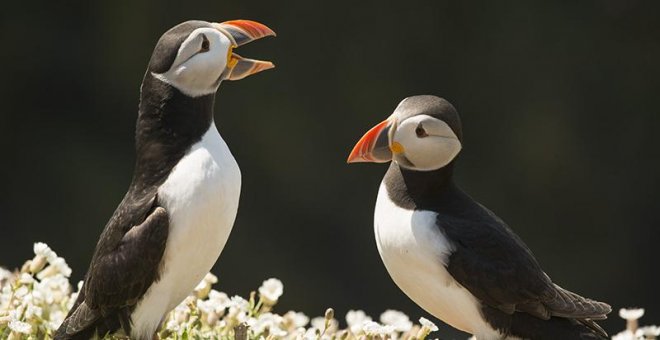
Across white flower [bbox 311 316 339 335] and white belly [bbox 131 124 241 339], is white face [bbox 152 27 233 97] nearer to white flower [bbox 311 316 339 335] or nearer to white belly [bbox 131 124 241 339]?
white belly [bbox 131 124 241 339]

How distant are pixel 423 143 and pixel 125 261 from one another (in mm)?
1086

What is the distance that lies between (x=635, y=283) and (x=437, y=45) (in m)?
2.18

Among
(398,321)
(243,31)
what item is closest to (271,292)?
(398,321)

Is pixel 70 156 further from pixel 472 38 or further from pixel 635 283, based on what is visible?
pixel 635 283

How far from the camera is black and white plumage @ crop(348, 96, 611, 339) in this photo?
397 cm

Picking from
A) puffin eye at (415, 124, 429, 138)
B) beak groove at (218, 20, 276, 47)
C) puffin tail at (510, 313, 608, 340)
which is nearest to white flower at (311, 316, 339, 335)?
puffin tail at (510, 313, 608, 340)

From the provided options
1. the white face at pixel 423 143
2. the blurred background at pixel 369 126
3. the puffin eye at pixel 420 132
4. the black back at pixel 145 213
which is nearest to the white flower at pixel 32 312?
the black back at pixel 145 213

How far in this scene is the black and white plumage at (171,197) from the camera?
390cm

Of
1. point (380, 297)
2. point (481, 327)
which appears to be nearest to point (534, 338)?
point (481, 327)

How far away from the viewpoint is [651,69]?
8.32 metres

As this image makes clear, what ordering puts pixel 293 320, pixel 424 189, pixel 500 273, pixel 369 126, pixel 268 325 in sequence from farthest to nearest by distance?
pixel 369 126
pixel 293 320
pixel 268 325
pixel 424 189
pixel 500 273

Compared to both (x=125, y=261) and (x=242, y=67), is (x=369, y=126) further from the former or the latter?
(x=125, y=261)

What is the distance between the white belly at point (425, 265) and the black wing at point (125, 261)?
768 millimetres

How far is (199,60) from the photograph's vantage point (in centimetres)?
393
